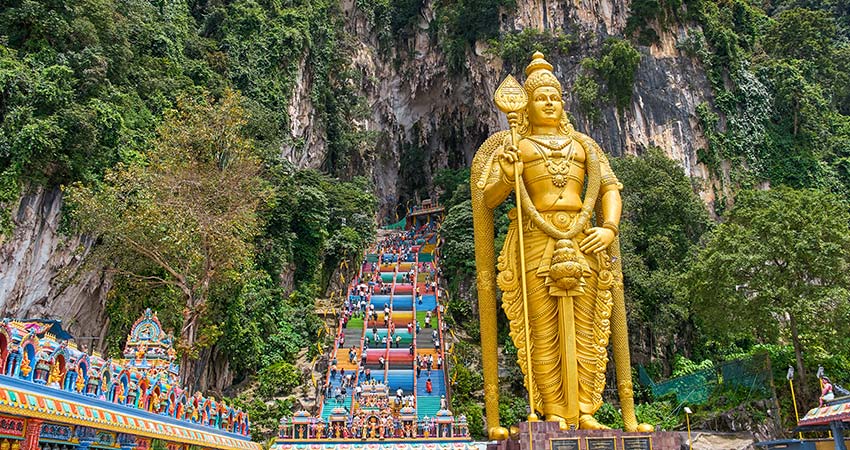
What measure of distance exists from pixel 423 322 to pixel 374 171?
53.2ft

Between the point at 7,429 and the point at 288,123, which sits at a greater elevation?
the point at 288,123

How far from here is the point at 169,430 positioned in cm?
600

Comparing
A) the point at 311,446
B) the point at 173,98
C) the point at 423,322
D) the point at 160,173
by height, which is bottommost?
the point at 311,446

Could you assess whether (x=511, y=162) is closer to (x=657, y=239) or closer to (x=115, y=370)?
(x=115, y=370)

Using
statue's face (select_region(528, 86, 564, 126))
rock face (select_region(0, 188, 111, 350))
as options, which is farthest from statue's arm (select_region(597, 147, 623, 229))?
rock face (select_region(0, 188, 111, 350))

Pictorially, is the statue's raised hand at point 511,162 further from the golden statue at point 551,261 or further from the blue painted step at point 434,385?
the blue painted step at point 434,385

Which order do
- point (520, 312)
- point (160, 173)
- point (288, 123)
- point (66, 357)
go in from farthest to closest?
1. point (288, 123)
2. point (160, 173)
3. point (520, 312)
4. point (66, 357)

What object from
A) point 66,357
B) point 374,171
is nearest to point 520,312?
point 66,357

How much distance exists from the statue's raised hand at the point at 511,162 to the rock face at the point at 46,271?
8.21 m

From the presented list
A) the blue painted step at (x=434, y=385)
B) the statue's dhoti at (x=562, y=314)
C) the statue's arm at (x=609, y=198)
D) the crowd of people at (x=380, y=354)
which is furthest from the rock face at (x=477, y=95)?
the statue's dhoti at (x=562, y=314)

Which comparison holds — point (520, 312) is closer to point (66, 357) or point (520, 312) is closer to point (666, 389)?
point (66, 357)

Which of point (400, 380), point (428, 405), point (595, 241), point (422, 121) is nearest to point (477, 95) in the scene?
point (422, 121)

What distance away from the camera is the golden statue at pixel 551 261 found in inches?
250

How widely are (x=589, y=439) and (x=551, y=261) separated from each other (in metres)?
1.74
